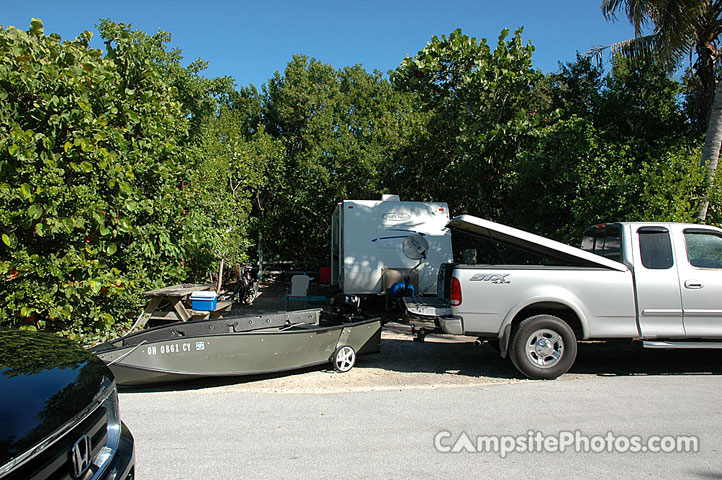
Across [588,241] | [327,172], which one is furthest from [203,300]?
[327,172]

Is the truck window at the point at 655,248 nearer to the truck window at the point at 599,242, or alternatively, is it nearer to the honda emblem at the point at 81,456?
the truck window at the point at 599,242

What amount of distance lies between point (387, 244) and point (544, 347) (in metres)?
5.69

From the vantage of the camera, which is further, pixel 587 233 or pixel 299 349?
pixel 587 233

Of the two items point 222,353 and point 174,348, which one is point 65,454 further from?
point 222,353

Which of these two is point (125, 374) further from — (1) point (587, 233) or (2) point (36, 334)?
(1) point (587, 233)

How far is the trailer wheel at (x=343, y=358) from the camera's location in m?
6.85

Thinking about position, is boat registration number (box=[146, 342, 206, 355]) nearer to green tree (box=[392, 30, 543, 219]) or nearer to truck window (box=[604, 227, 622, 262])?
truck window (box=[604, 227, 622, 262])

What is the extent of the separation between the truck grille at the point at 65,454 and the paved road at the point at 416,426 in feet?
4.53

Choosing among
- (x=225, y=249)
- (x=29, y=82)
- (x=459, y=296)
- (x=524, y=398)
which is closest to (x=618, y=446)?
(x=524, y=398)

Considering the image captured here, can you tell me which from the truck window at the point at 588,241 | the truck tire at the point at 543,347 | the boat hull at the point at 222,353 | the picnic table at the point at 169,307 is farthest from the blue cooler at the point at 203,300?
the truck window at the point at 588,241

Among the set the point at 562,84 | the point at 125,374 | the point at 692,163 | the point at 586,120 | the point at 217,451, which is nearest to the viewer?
the point at 217,451

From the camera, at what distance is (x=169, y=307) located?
9008 mm

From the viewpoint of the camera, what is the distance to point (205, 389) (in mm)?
6180

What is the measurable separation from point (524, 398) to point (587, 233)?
134 inches
